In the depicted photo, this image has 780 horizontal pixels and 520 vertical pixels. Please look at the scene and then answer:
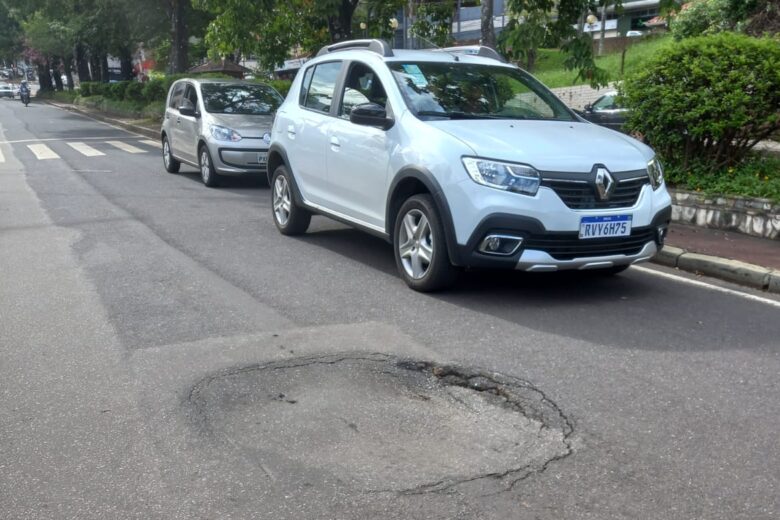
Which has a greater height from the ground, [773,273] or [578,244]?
[578,244]

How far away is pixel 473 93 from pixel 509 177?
1.52 m

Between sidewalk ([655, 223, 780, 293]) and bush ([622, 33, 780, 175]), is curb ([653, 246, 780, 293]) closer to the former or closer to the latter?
sidewalk ([655, 223, 780, 293])

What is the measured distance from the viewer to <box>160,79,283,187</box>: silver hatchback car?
45.0 feet

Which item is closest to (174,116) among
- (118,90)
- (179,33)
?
(179,33)

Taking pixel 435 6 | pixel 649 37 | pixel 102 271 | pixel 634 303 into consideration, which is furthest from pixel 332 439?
pixel 649 37

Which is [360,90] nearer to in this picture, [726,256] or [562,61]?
[726,256]

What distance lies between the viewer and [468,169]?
6.29 m

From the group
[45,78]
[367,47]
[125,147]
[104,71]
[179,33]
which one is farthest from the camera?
[45,78]

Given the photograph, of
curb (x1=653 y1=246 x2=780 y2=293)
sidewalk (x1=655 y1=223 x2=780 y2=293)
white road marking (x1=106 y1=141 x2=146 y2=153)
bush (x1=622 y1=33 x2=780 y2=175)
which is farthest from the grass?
curb (x1=653 y1=246 x2=780 y2=293)

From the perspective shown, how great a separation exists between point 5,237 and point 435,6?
12115 millimetres

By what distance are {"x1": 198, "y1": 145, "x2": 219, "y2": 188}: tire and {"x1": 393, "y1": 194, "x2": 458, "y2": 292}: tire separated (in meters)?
7.47

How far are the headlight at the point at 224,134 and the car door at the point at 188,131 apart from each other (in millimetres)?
745

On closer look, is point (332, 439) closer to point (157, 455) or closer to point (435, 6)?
point (157, 455)

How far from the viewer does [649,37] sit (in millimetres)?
49969
